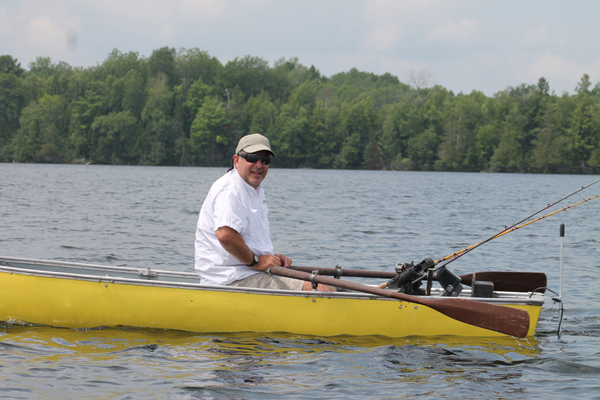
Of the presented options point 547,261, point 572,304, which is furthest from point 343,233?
point 572,304

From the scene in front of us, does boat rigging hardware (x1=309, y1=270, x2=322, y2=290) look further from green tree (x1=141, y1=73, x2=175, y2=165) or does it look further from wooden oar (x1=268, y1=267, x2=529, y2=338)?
green tree (x1=141, y1=73, x2=175, y2=165)

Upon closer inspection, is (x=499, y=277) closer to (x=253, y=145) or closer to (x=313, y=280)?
(x=313, y=280)

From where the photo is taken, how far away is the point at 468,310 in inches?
245

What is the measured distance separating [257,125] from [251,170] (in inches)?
3215

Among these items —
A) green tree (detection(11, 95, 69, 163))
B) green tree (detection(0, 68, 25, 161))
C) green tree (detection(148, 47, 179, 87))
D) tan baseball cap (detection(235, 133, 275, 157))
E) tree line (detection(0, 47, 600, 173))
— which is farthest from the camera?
green tree (detection(148, 47, 179, 87))

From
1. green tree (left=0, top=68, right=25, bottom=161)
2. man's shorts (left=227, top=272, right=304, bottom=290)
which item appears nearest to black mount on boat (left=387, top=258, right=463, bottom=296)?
man's shorts (left=227, top=272, right=304, bottom=290)

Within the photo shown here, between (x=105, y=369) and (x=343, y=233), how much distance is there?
1161cm

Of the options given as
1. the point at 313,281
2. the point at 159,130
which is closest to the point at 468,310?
the point at 313,281

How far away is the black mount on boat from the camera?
6.56 m

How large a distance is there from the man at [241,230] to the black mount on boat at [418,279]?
2.42 feet

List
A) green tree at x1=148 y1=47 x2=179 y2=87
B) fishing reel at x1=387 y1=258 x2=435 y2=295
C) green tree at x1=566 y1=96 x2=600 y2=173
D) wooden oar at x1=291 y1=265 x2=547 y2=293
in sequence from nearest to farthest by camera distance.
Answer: fishing reel at x1=387 y1=258 x2=435 y2=295
wooden oar at x1=291 y1=265 x2=547 y2=293
green tree at x1=566 y1=96 x2=600 y2=173
green tree at x1=148 y1=47 x2=179 y2=87

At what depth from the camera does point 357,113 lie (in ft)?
292

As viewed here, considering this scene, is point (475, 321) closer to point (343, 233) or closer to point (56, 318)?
point (56, 318)

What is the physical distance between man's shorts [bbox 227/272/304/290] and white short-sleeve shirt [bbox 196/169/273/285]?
59 millimetres
